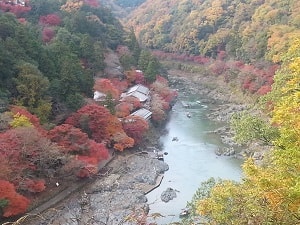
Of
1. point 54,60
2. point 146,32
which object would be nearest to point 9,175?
point 54,60

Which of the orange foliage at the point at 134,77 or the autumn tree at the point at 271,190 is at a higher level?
the autumn tree at the point at 271,190

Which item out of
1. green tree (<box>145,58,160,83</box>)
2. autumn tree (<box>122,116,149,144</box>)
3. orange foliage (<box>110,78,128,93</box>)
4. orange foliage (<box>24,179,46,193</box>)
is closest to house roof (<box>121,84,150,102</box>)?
orange foliage (<box>110,78,128,93</box>)

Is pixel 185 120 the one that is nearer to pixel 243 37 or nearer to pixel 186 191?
pixel 186 191

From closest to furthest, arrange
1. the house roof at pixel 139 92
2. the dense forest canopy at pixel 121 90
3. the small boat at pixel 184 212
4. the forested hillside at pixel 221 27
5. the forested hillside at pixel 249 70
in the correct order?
the forested hillside at pixel 249 70
the dense forest canopy at pixel 121 90
the small boat at pixel 184 212
the house roof at pixel 139 92
the forested hillside at pixel 221 27

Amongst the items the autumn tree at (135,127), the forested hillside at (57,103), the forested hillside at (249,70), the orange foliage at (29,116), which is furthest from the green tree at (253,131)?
the autumn tree at (135,127)

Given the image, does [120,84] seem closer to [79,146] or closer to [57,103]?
[57,103]

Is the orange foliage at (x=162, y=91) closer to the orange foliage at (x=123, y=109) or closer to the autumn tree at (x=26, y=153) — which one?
the orange foliage at (x=123, y=109)
